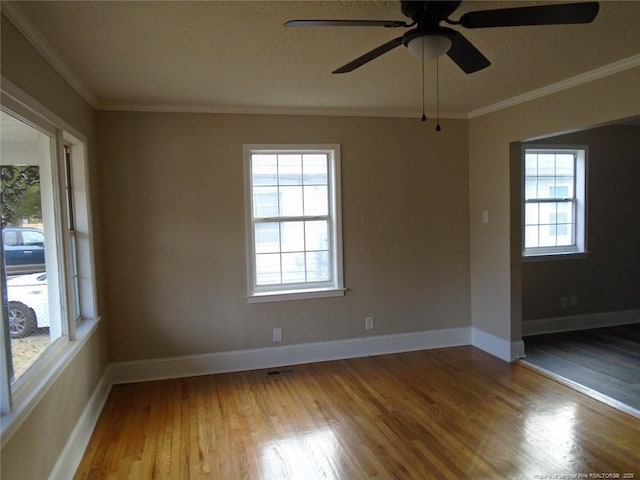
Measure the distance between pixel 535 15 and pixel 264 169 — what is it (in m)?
2.82

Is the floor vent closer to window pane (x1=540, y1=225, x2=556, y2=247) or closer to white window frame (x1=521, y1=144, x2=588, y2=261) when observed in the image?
white window frame (x1=521, y1=144, x2=588, y2=261)

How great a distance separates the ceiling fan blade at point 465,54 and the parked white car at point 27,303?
226 centimetres

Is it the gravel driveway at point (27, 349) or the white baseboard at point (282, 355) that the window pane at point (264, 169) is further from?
the gravel driveway at point (27, 349)

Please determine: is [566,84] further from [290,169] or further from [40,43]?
[40,43]

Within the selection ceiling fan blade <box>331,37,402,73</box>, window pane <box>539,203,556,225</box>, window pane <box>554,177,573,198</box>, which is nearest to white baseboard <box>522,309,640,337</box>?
window pane <box>539,203,556,225</box>

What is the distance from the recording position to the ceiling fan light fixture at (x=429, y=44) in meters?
1.84

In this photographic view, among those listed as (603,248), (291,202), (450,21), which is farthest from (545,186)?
(450,21)

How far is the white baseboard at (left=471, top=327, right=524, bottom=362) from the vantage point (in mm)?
4141

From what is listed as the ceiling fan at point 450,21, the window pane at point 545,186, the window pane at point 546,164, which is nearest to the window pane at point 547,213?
the window pane at point 545,186

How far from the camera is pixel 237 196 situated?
4.02 meters

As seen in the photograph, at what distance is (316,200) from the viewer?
4.29m

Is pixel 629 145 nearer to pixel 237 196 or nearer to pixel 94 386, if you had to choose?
pixel 237 196

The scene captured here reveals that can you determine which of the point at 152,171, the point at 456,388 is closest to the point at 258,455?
the point at 456,388

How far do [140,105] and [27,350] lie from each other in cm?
231
